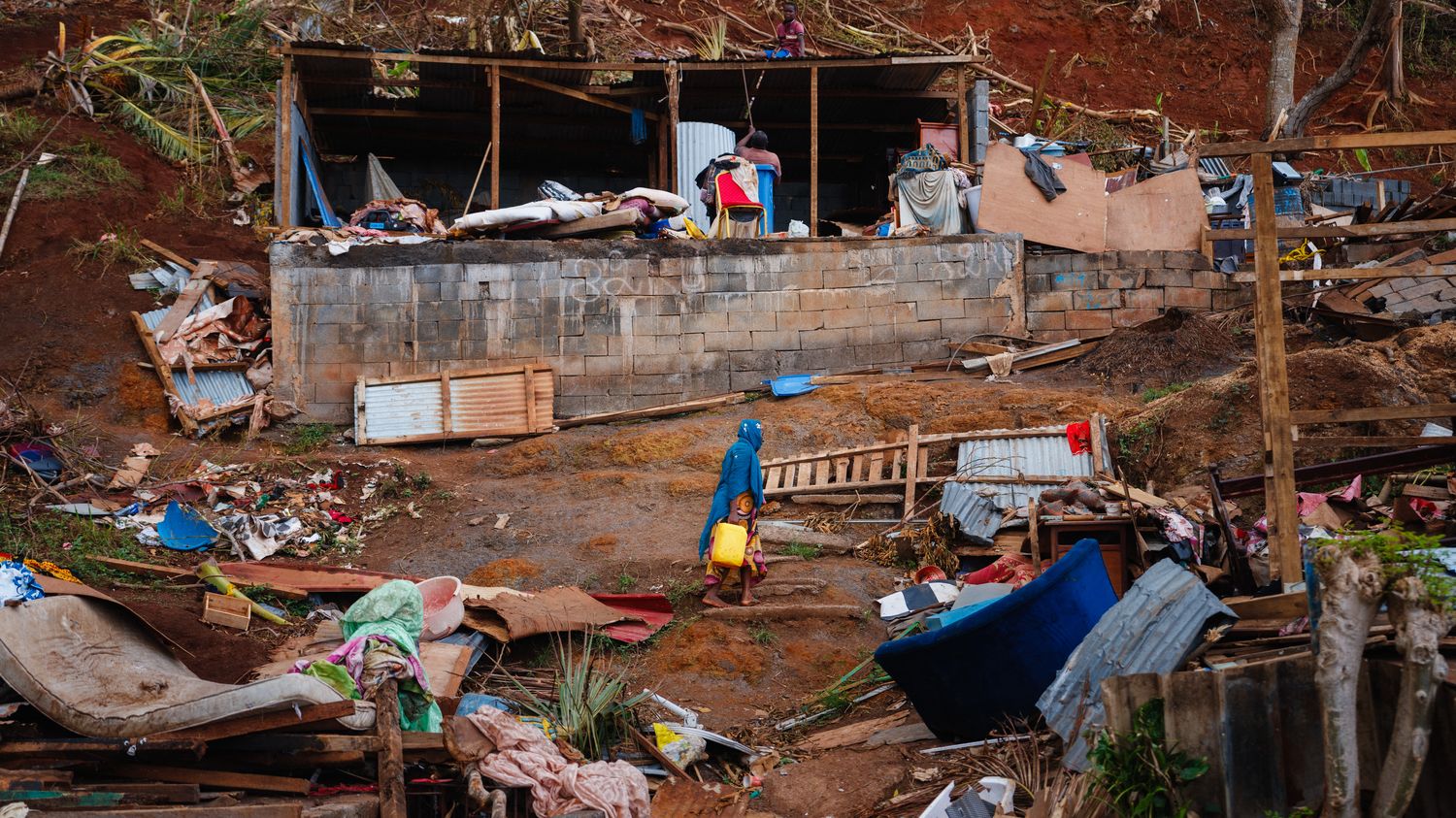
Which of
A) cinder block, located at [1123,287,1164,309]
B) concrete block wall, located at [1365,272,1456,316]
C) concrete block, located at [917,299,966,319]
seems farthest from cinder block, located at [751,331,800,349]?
concrete block wall, located at [1365,272,1456,316]

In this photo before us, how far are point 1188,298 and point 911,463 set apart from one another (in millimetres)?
4594

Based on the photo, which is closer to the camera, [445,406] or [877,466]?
[877,466]

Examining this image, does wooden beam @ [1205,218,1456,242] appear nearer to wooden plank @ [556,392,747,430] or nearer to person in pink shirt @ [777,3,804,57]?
wooden plank @ [556,392,747,430]

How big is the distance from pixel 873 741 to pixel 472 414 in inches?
278

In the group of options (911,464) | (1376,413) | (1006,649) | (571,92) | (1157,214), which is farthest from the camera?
(571,92)

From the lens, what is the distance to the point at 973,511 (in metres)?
9.07

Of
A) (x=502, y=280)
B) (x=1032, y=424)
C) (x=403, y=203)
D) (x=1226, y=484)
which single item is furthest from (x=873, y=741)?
(x=403, y=203)

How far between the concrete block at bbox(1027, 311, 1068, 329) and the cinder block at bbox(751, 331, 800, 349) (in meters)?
2.48

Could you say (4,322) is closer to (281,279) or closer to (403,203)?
(281,279)

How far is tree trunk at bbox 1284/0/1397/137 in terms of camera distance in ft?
52.7

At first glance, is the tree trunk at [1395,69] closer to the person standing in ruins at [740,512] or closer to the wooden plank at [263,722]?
the person standing in ruins at [740,512]

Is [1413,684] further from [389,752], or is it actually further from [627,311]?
[627,311]

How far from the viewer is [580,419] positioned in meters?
12.6

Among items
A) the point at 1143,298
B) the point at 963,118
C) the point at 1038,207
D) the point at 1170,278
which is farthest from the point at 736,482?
the point at 963,118
